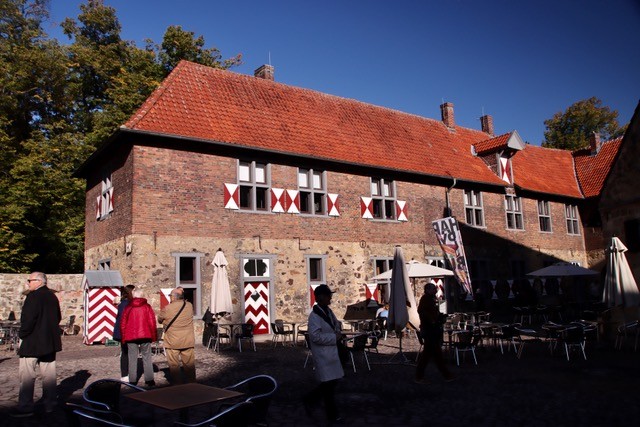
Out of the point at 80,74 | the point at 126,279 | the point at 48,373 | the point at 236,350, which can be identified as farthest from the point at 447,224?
the point at 80,74

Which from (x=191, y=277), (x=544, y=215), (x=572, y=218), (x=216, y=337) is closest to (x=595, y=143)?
(x=572, y=218)

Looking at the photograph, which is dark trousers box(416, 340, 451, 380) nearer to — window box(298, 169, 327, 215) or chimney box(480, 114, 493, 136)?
window box(298, 169, 327, 215)

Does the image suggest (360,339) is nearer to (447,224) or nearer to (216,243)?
(216,243)

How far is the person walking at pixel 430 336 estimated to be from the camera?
31.0 feet

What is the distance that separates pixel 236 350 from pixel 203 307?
1.82 metres

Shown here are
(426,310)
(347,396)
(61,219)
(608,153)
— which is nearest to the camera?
(347,396)

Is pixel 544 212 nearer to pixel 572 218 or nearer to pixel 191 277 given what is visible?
pixel 572 218

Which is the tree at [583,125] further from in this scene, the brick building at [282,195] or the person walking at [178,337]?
the person walking at [178,337]

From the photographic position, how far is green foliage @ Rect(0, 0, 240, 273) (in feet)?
82.5

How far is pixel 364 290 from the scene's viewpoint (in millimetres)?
18766

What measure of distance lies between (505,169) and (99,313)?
1803cm

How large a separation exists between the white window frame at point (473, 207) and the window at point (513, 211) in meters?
1.77

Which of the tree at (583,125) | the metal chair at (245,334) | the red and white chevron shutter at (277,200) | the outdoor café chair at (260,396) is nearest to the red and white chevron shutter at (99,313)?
the metal chair at (245,334)

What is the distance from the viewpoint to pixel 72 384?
9.59m
